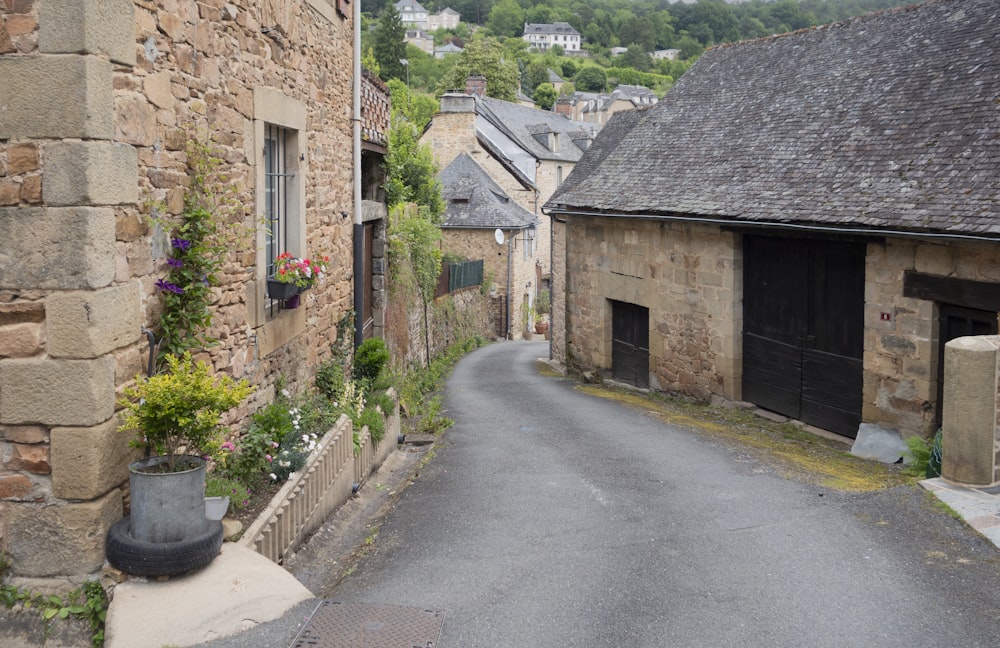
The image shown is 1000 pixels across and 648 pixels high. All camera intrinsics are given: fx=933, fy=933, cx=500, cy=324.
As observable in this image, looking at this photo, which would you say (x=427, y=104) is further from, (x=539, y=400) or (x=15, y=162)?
(x=15, y=162)

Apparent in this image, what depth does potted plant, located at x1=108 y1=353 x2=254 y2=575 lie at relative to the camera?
4957 mm

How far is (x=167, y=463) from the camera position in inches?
205

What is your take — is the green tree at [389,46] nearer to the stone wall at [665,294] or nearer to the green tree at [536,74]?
the green tree at [536,74]

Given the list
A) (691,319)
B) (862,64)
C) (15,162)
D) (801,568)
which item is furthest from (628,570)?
(862,64)

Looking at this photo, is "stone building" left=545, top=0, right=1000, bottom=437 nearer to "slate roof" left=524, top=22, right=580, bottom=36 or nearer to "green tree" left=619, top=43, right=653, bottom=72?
"green tree" left=619, top=43, right=653, bottom=72

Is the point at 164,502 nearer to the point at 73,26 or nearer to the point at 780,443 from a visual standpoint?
the point at 73,26

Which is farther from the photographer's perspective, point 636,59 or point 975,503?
point 636,59

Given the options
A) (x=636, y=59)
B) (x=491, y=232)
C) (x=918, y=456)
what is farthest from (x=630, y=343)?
(x=636, y=59)

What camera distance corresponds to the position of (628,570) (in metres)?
6.35

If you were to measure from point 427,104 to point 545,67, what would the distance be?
2219 inches

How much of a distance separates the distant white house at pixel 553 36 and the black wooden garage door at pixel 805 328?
138124 millimetres

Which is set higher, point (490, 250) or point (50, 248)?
point (490, 250)

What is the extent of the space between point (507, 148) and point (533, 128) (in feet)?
11.9

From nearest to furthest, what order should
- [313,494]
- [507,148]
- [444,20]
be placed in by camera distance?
[313,494] < [507,148] < [444,20]
